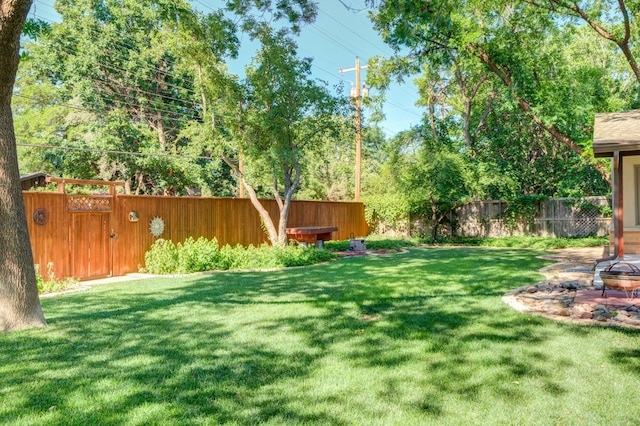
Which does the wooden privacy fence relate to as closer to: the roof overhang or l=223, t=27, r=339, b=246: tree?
l=223, t=27, r=339, b=246: tree

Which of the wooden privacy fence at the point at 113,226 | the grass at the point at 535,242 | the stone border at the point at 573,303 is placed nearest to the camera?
the stone border at the point at 573,303

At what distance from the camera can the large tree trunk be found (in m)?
4.48

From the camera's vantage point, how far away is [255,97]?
40.3ft

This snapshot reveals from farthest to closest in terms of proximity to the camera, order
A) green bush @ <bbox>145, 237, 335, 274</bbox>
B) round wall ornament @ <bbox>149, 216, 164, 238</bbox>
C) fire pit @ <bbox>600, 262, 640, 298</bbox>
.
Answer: round wall ornament @ <bbox>149, 216, 164, 238</bbox> < green bush @ <bbox>145, 237, 335, 274</bbox> < fire pit @ <bbox>600, 262, 640, 298</bbox>

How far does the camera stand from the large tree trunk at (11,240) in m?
4.48

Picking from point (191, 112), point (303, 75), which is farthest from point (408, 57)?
point (191, 112)

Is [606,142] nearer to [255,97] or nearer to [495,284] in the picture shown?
[495,284]

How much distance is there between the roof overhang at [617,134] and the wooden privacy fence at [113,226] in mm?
9257

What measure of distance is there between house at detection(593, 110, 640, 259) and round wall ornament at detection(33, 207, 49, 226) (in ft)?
34.6

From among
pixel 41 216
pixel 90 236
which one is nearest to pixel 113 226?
pixel 90 236

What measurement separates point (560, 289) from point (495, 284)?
0.94 metres

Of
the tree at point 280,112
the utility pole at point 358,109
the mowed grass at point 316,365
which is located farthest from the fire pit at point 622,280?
the utility pole at point 358,109

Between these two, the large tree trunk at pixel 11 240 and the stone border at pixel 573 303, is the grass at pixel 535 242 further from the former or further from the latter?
the large tree trunk at pixel 11 240

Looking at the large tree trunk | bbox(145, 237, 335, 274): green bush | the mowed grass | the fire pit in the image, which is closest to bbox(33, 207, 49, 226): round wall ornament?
bbox(145, 237, 335, 274): green bush
